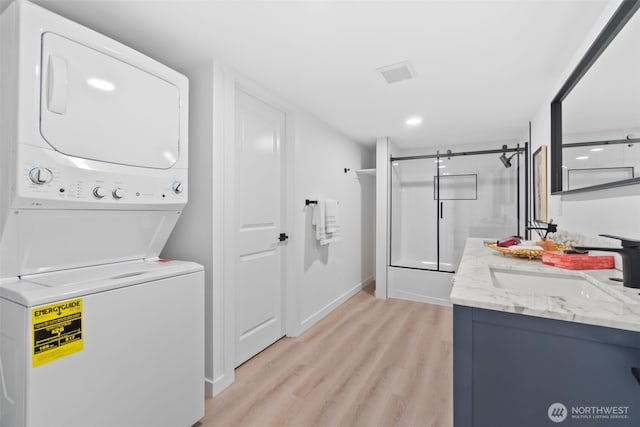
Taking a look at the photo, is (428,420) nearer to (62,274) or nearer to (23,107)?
(62,274)

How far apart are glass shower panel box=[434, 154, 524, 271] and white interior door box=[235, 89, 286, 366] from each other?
8.58 ft

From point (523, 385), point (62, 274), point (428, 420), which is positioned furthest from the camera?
point (428, 420)

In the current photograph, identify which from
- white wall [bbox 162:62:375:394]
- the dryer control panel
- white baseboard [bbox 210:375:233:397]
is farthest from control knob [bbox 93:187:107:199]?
white baseboard [bbox 210:375:233:397]

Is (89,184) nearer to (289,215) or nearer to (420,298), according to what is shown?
(289,215)

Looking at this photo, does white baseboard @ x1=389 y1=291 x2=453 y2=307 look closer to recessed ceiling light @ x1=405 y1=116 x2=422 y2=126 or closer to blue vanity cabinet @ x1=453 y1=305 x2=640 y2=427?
recessed ceiling light @ x1=405 y1=116 x2=422 y2=126

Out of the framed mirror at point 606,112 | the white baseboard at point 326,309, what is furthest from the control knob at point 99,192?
Result: the framed mirror at point 606,112

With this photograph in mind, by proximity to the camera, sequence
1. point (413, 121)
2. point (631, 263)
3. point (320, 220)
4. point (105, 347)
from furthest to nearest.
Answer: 1. point (413, 121)
2. point (320, 220)
3. point (105, 347)
4. point (631, 263)

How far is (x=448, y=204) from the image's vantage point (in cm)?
423

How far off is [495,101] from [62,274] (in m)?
3.23

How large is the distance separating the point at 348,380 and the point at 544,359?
145 centimetres

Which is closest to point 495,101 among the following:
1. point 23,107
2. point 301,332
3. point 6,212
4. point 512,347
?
point 512,347

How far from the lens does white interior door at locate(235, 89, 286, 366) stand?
2131mm

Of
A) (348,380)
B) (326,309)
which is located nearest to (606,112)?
(348,380)

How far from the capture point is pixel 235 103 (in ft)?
6.84
